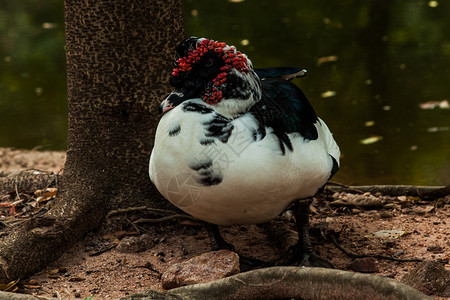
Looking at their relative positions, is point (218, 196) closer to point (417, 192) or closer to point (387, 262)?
point (387, 262)

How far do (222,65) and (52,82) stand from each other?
5.84m

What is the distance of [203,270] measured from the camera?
3.10m

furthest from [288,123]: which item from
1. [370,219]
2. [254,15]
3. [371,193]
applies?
[254,15]

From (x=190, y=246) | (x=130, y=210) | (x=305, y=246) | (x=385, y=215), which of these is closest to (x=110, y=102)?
(x=130, y=210)

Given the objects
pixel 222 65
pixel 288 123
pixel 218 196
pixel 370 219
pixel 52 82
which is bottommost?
pixel 52 82

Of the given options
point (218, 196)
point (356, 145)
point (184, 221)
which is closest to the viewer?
point (218, 196)

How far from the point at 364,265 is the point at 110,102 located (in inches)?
65.7

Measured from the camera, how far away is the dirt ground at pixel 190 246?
133 inches

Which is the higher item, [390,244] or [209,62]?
[209,62]

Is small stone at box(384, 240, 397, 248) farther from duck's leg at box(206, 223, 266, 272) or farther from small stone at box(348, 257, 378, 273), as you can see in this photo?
duck's leg at box(206, 223, 266, 272)

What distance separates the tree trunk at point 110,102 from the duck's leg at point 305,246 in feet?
3.20

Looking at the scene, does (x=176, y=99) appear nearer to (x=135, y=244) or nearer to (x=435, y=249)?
(x=135, y=244)

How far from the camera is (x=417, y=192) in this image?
460 cm

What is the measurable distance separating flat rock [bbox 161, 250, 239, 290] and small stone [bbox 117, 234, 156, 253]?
57cm
